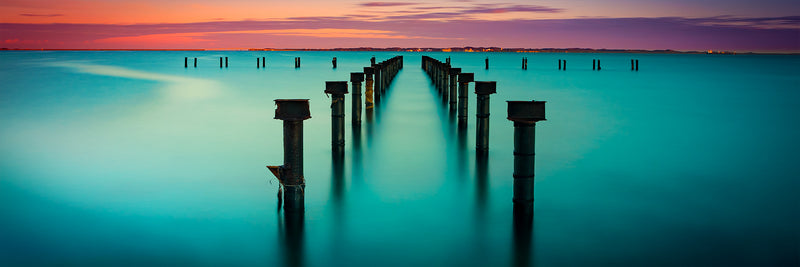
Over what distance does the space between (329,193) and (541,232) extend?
7.73 feet

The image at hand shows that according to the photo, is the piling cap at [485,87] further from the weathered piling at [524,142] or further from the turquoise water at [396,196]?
the weathered piling at [524,142]

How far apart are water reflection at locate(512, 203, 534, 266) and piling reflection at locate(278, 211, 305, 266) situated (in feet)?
5.09

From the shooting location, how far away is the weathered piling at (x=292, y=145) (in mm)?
5211

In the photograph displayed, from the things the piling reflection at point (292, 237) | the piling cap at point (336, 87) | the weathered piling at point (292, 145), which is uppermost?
the piling cap at point (336, 87)

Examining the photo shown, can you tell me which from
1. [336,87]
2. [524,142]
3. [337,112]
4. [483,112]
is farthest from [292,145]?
[483,112]

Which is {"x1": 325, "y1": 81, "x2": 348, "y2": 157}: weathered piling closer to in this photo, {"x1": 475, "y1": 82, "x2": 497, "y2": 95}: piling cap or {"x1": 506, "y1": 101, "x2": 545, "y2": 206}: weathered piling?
{"x1": 475, "y1": 82, "x2": 497, "y2": 95}: piling cap

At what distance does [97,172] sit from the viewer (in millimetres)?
8195

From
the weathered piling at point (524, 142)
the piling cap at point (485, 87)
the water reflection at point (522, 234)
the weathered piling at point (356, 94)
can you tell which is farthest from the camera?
the weathered piling at point (356, 94)

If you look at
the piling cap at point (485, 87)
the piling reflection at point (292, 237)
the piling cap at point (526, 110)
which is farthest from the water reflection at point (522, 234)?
the piling cap at point (485, 87)

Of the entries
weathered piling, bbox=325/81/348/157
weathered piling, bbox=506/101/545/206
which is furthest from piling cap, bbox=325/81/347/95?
weathered piling, bbox=506/101/545/206

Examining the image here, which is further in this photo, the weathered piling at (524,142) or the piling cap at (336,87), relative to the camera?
the piling cap at (336,87)

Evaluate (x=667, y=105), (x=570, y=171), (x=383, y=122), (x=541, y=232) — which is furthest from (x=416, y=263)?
(x=667, y=105)

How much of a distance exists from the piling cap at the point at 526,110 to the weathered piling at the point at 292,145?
1554 mm

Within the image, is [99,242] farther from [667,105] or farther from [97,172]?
[667,105]
